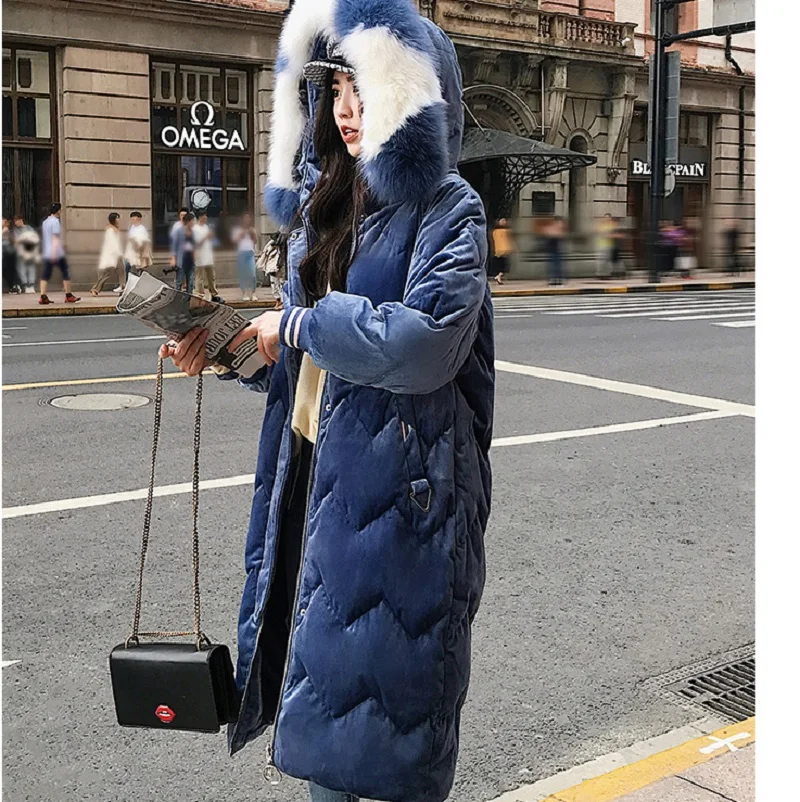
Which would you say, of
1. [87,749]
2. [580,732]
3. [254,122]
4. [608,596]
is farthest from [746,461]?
[254,122]

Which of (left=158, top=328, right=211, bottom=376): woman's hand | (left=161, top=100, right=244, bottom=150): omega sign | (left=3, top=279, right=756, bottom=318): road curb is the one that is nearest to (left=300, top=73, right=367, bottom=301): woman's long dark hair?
(left=158, top=328, right=211, bottom=376): woman's hand

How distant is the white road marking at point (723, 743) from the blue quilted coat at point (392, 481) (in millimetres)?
1323

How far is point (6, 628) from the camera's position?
4.27m

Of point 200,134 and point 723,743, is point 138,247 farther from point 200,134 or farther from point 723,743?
point 200,134

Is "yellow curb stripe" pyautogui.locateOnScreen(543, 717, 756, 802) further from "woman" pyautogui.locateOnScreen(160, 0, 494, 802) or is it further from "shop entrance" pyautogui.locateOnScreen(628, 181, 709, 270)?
"shop entrance" pyautogui.locateOnScreen(628, 181, 709, 270)

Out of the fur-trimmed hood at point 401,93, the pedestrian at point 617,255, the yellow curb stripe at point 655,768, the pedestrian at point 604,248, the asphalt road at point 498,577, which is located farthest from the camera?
the pedestrian at point 617,255

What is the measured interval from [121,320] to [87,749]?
14.0m

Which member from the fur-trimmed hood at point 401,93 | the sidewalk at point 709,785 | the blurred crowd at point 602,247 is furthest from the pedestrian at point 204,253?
the blurred crowd at point 602,247

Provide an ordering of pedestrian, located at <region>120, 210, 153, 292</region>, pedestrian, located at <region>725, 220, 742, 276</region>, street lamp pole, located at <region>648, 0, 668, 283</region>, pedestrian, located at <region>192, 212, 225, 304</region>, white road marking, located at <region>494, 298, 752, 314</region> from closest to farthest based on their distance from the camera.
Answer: pedestrian, located at <region>120, 210, 153, 292</region>
pedestrian, located at <region>192, 212, 225, 304</region>
white road marking, located at <region>494, 298, 752, 314</region>
street lamp pole, located at <region>648, 0, 668, 283</region>
pedestrian, located at <region>725, 220, 742, 276</region>

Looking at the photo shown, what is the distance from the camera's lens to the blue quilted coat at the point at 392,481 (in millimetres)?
2197

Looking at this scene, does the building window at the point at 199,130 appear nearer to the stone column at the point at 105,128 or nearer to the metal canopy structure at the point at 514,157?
the stone column at the point at 105,128

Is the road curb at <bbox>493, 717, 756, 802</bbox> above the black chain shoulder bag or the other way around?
the other way around

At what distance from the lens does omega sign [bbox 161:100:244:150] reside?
23.6 meters

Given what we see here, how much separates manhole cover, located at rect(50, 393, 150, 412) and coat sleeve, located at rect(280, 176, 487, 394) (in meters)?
6.72
